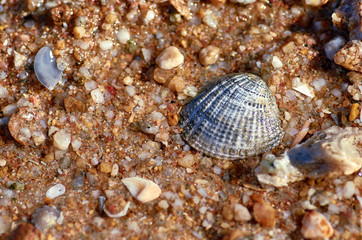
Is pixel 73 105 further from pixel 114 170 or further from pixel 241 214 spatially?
pixel 241 214

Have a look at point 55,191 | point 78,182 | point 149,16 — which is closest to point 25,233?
point 55,191

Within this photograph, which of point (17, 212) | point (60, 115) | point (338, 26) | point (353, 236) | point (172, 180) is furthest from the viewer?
point (338, 26)

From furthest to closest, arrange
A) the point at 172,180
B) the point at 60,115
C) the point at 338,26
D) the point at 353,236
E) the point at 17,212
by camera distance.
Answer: the point at 338,26 → the point at 60,115 → the point at 172,180 → the point at 17,212 → the point at 353,236

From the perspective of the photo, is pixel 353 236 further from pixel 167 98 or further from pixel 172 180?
pixel 167 98

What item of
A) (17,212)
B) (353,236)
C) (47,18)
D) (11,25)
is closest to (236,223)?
(353,236)

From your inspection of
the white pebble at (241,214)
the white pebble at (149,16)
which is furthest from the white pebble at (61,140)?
the white pebble at (241,214)

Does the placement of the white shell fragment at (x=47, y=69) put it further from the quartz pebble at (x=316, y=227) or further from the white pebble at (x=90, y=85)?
the quartz pebble at (x=316, y=227)
